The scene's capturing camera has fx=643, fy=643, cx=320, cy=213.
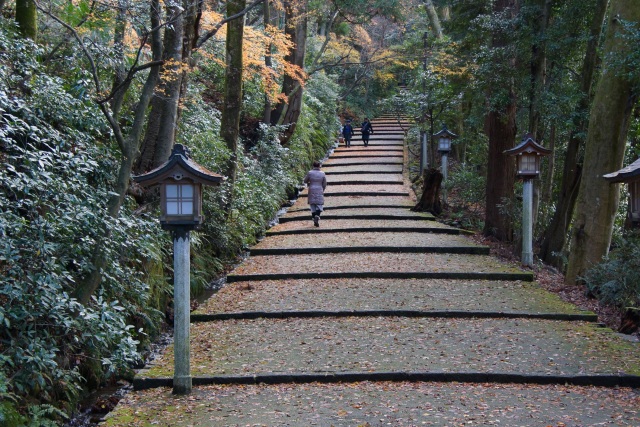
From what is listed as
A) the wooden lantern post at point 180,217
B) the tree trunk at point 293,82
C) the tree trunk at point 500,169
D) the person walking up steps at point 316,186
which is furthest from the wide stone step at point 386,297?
the tree trunk at point 293,82

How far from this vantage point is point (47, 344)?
18.9ft

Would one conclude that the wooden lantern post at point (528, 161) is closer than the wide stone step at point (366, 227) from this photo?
Yes

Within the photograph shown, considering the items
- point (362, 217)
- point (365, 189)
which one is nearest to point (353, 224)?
point (362, 217)

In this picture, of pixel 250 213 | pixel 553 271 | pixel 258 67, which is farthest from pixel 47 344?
A: pixel 258 67

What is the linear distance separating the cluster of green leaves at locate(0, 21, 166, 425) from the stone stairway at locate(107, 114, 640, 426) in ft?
2.20

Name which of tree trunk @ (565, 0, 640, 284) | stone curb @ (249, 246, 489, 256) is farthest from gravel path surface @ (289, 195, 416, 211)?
tree trunk @ (565, 0, 640, 284)

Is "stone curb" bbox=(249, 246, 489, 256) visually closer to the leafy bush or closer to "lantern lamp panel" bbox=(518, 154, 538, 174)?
"lantern lamp panel" bbox=(518, 154, 538, 174)

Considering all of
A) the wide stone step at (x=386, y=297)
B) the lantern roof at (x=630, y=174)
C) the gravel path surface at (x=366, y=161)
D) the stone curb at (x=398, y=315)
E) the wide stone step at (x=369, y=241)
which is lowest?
the stone curb at (x=398, y=315)

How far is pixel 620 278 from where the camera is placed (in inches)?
381

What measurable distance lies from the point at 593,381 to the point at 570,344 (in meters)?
1.22

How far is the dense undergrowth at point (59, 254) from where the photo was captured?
5.53 m

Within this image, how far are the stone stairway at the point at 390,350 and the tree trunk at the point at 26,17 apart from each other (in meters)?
4.67

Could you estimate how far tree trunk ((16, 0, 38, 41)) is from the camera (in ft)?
29.7

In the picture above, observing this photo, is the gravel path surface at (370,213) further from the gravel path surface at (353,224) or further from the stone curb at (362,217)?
the gravel path surface at (353,224)
